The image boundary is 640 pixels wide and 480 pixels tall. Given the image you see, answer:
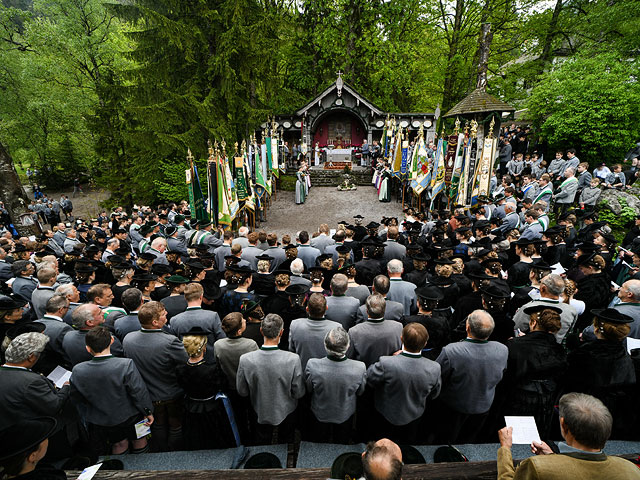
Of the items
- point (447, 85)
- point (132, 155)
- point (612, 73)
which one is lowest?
point (132, 155)

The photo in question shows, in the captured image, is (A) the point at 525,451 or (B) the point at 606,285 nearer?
(A) the point at 525,451

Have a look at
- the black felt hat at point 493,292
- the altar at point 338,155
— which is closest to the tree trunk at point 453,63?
the altar at point 338,155

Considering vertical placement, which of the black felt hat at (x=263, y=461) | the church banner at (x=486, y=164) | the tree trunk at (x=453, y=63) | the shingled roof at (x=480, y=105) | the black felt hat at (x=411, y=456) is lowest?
the black felt hat at (x=263, y=461)

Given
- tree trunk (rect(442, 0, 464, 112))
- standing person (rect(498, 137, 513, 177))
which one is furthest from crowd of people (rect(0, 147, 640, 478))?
tree trunk (rect(442, 0, 464, 112))

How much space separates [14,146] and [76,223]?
19.6 meters

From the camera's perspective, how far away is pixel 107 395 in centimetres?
327

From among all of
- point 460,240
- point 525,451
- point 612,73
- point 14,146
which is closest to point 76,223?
point 460,240

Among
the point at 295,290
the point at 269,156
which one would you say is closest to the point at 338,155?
the point at 269,156

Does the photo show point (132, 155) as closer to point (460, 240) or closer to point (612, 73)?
point (460, 240)

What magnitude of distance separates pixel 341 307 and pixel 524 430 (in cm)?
248

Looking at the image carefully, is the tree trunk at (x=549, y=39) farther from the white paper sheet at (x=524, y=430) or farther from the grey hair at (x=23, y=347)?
the grey hair at (x=23, y=347)

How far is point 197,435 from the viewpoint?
348 centimetres

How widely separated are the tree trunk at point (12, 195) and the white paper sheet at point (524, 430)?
19192 mm

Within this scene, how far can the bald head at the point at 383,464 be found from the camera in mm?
1775
